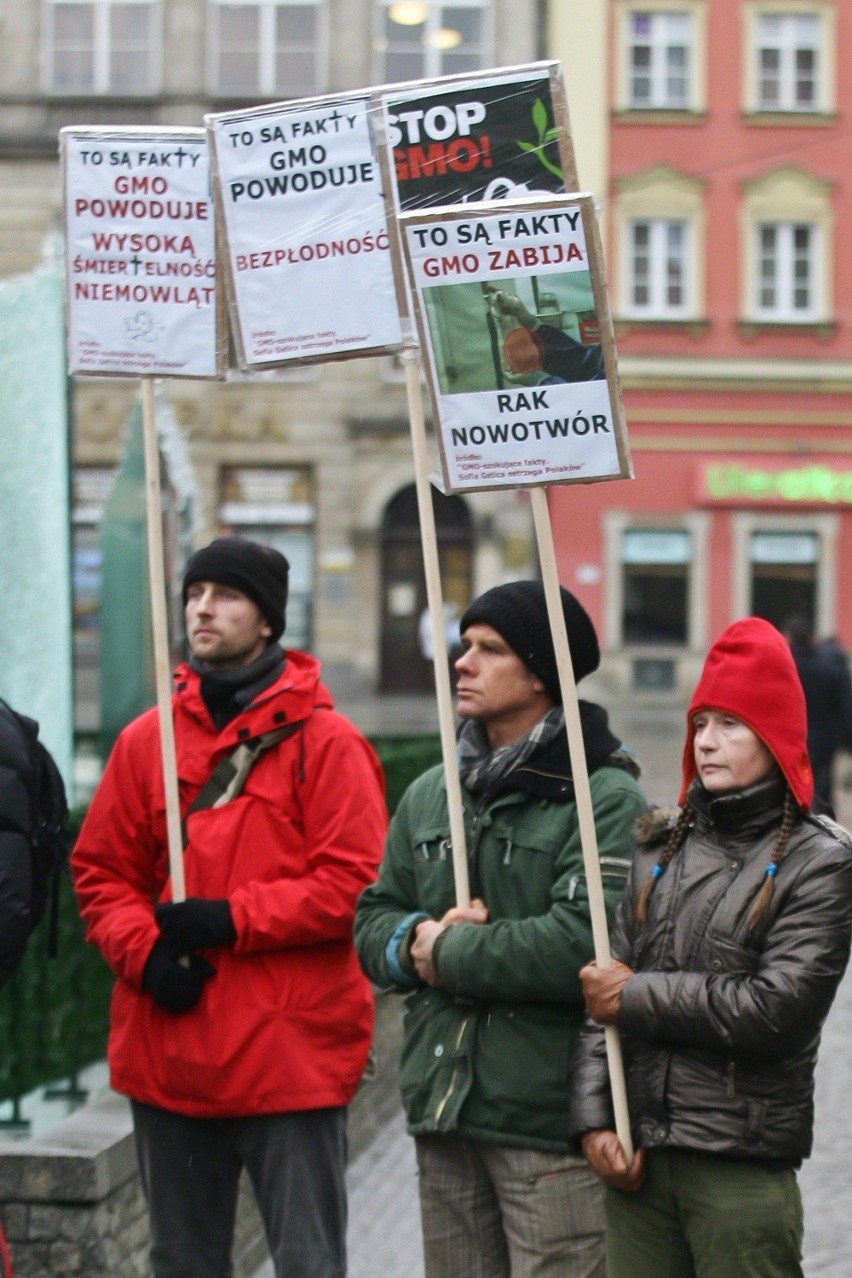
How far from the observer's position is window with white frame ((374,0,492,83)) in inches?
1217

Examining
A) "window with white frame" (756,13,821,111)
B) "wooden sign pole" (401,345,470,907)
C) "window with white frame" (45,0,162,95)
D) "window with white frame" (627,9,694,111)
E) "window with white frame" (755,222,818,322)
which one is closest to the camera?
"wooden sign pole" (401,345,470,907)

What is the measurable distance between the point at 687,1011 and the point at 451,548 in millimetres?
27741

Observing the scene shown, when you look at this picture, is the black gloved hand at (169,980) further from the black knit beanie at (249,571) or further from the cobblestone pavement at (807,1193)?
the cobblestone pavement at (807,1193)

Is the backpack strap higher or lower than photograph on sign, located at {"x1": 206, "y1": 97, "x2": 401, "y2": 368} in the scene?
lower

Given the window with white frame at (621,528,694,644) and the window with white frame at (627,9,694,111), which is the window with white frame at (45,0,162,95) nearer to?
the window with white frame at (627,9,694,111)

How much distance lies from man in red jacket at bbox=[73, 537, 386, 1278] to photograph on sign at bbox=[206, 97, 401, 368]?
498 millimetres

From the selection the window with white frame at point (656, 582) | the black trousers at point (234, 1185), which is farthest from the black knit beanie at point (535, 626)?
the window with white frame at point (656, 582)

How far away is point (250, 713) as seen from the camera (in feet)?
14.4

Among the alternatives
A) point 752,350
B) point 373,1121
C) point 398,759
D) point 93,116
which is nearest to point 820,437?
point 752,350

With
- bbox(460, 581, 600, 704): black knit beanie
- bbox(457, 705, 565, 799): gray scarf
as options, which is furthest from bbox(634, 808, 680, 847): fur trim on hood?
bbox(460, 581, 600, 704): black knit beanie

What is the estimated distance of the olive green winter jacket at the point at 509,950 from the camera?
3.82 metres

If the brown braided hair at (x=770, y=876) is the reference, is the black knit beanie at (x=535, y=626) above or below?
above

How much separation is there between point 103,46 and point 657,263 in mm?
8946

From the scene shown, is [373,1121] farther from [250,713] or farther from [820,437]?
[820,437]
